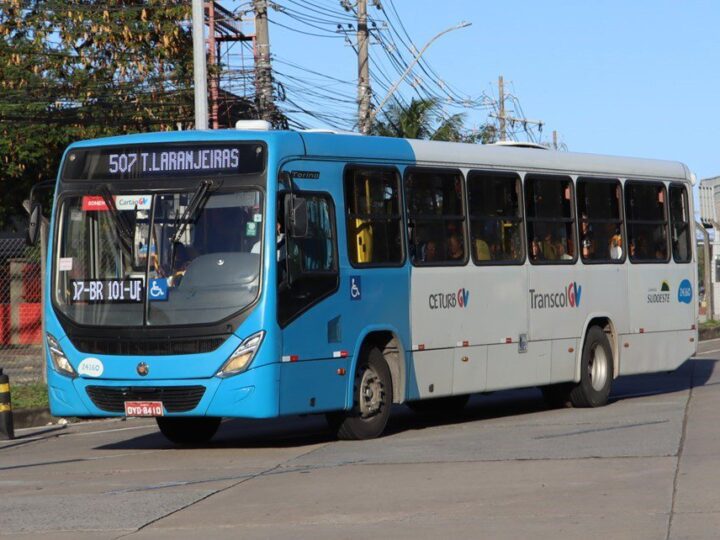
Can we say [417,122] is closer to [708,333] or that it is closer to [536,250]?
[708,333]

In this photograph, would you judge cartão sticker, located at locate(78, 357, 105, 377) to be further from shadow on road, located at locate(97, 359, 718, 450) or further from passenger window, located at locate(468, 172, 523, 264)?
passenger window, located at locate(468, 172, 523, 264)

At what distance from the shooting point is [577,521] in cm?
908

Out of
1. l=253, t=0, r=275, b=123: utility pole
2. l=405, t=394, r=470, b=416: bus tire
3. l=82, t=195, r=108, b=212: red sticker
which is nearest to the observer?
l=82, t=195, r=108, b=212: red sticker

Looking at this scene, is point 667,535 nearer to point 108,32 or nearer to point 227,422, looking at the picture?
point 227,422

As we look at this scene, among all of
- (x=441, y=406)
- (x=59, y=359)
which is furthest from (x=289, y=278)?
(x=441, y=406)

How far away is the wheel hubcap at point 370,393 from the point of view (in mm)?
14398

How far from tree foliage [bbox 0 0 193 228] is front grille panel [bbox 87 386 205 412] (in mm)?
18731

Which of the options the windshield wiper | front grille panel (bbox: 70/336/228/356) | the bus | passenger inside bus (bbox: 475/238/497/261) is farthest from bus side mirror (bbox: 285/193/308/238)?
passenger inside bus (bbox: 475/238/497/261)

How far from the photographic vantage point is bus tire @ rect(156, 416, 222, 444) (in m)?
15.0

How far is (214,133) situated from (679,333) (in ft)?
27.6

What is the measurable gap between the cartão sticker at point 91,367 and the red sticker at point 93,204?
144 cm

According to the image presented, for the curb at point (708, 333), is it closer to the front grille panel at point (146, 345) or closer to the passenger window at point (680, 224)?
the passenger window at point (680, 224)

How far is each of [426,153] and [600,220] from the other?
3.58 m

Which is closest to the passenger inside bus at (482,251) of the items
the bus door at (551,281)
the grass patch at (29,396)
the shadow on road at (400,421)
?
the bus door at (551,281)
